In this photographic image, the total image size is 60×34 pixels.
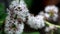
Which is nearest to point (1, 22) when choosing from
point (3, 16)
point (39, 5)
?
point (3, 16)

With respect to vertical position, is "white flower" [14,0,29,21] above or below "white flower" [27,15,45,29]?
above

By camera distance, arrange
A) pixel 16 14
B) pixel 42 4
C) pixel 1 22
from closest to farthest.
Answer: pixel 16 14
pixel 1 22
pixel 42 4

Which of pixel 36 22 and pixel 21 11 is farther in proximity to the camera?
pixel 36 22

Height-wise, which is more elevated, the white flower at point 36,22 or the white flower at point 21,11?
the white flower at point 21,11

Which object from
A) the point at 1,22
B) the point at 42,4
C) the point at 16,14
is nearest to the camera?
the point at 16,14

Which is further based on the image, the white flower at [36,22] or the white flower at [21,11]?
the white flower at [36,22]

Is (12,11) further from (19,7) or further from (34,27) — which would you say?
(34,27)

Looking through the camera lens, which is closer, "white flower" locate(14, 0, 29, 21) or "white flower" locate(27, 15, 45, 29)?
"white flower" locate(14, 0, 29, 21)

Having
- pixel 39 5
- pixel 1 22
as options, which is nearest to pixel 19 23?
pixel 1 22

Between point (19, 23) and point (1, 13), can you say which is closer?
point (19, 23)
